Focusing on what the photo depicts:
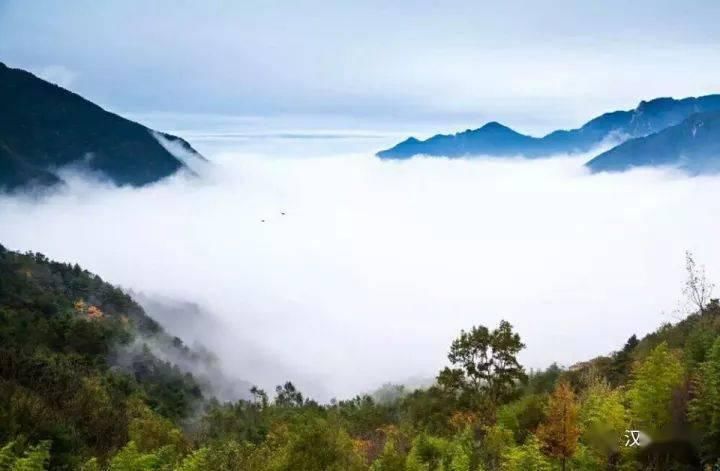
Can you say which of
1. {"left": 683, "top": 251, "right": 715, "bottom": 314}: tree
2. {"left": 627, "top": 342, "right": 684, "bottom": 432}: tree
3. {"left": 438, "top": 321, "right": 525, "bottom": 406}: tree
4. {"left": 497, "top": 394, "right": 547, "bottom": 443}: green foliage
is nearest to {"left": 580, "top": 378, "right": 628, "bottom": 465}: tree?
{"left": 627, "top": 342, "right": 684, "bottom": 432}: tree

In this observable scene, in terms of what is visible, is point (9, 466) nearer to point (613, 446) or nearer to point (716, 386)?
point (613, 446)

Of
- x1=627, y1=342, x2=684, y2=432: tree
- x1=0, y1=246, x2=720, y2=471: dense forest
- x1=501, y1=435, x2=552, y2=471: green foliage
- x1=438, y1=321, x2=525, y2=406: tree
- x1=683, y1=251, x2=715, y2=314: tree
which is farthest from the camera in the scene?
x1=683, y1=251, x2=715, y2=314: tree

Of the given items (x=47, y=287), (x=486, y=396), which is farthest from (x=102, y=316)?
(x=486, y=396)

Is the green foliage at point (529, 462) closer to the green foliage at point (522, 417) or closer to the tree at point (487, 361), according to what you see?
the green foliage at point (522, 417)

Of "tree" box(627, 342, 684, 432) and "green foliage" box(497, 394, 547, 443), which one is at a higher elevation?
"tree" box(627, 342, 684, 432)

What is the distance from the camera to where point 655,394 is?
822 inches

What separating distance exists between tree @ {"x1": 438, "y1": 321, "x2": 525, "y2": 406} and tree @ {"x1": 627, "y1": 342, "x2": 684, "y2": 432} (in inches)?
589

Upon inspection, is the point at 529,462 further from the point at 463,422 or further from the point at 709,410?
the point at 463,422

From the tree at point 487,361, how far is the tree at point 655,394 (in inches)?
589

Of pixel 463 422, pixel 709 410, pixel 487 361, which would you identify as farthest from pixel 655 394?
pixel 463 422

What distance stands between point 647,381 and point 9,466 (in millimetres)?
19077

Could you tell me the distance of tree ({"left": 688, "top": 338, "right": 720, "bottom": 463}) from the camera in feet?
59.7

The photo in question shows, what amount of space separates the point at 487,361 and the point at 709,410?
1889cm

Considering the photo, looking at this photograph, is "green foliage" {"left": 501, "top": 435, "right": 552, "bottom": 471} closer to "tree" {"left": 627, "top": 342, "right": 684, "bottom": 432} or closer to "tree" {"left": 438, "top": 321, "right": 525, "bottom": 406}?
"tree" {"left": 627, "top": 342, "right": 684, "bottom": 432}
